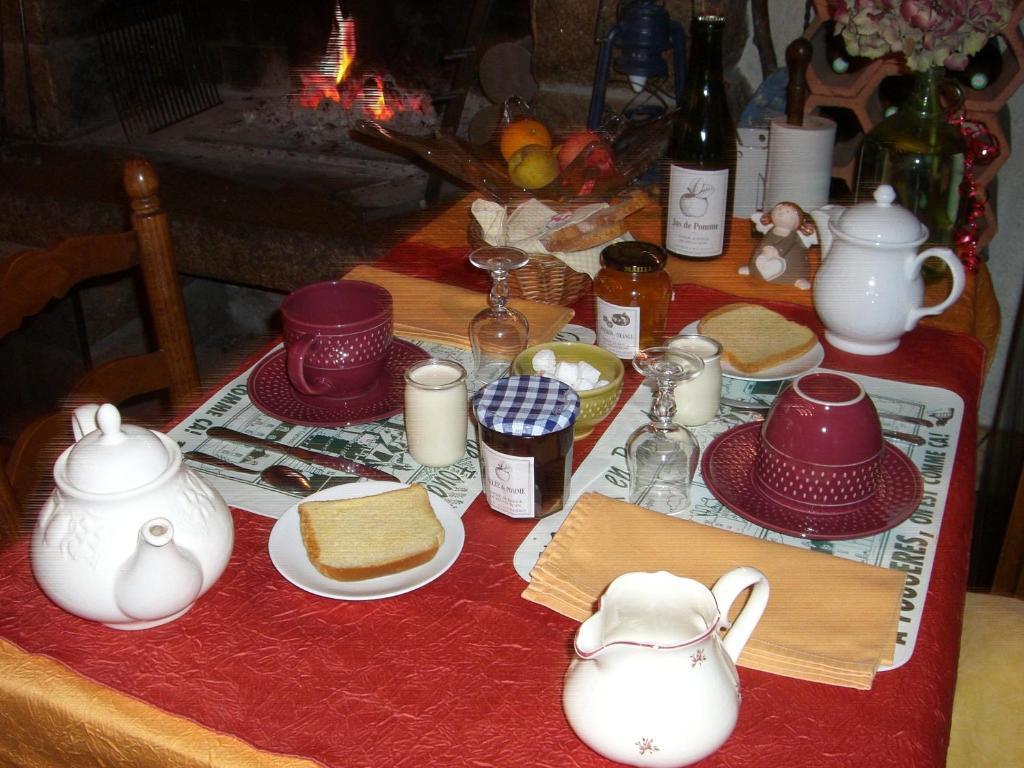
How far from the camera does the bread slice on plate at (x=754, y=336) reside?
1089 millimetres

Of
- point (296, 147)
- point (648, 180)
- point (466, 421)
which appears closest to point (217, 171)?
point (296, 147)

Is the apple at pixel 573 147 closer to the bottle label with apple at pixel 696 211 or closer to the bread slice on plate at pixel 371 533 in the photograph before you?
the bottle label with apple at pixel 696 211

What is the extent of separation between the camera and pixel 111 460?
678 millimetres

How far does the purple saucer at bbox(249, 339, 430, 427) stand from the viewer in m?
1.00

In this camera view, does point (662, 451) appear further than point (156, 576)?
Yes

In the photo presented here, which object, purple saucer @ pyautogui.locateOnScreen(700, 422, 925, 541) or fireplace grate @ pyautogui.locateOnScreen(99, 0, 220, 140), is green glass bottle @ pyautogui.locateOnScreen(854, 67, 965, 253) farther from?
fireplace grate @ pyautogui.locateOnScreen(99, 0, 220, 140)

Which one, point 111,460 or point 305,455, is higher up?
point 111,460

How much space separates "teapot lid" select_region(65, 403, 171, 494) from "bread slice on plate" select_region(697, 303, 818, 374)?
63 cm

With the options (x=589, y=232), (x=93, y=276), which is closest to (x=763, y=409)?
(x=589, y=232)

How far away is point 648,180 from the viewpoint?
1634mm

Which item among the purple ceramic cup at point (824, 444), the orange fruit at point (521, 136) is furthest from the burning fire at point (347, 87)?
the purple ceramic cup at point (824, 444)

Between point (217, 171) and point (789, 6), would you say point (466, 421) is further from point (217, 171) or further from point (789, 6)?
point (217, 171)

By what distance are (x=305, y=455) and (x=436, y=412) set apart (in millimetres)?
139

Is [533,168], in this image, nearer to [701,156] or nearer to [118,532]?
[701,156]
